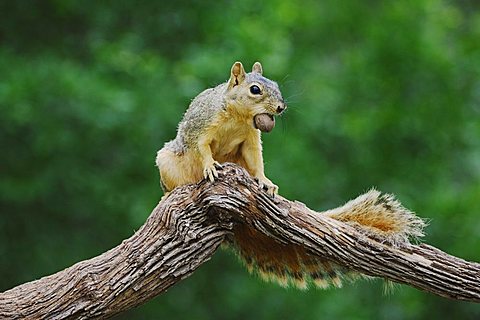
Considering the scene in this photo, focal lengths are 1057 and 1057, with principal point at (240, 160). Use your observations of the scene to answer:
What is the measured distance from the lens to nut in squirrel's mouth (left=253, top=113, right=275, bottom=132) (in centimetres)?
352

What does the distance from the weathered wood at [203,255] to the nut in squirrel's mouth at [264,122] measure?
170 mm

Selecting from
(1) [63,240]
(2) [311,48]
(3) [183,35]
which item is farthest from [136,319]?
(2) [311,48]

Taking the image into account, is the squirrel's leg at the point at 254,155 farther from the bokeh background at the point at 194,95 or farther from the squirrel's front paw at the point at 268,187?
the bokeh background at the point at 194,95

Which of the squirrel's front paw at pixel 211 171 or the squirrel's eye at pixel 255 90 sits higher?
the squirrel's eye at pixel 255 90

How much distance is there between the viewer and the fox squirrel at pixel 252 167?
3619mm

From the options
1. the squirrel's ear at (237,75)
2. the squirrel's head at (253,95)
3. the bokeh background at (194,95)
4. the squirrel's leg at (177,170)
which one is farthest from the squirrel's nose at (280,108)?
the bokeh background at (194,95)

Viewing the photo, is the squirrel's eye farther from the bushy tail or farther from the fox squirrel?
the bushy tail

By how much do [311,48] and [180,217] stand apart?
18.7 feet

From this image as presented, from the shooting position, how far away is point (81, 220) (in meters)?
7.53

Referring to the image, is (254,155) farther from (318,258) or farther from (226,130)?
(318,258)

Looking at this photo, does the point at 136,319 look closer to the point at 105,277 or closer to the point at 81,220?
the point at 81,220

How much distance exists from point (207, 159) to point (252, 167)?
20 centimetres

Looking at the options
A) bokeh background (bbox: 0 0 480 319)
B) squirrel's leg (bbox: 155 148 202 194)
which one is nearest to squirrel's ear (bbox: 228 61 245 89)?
squirrel's leg (bbox: 155 148 202 194)

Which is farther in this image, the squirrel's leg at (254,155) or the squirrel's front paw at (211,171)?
the squirrel's leg at (254,155)
